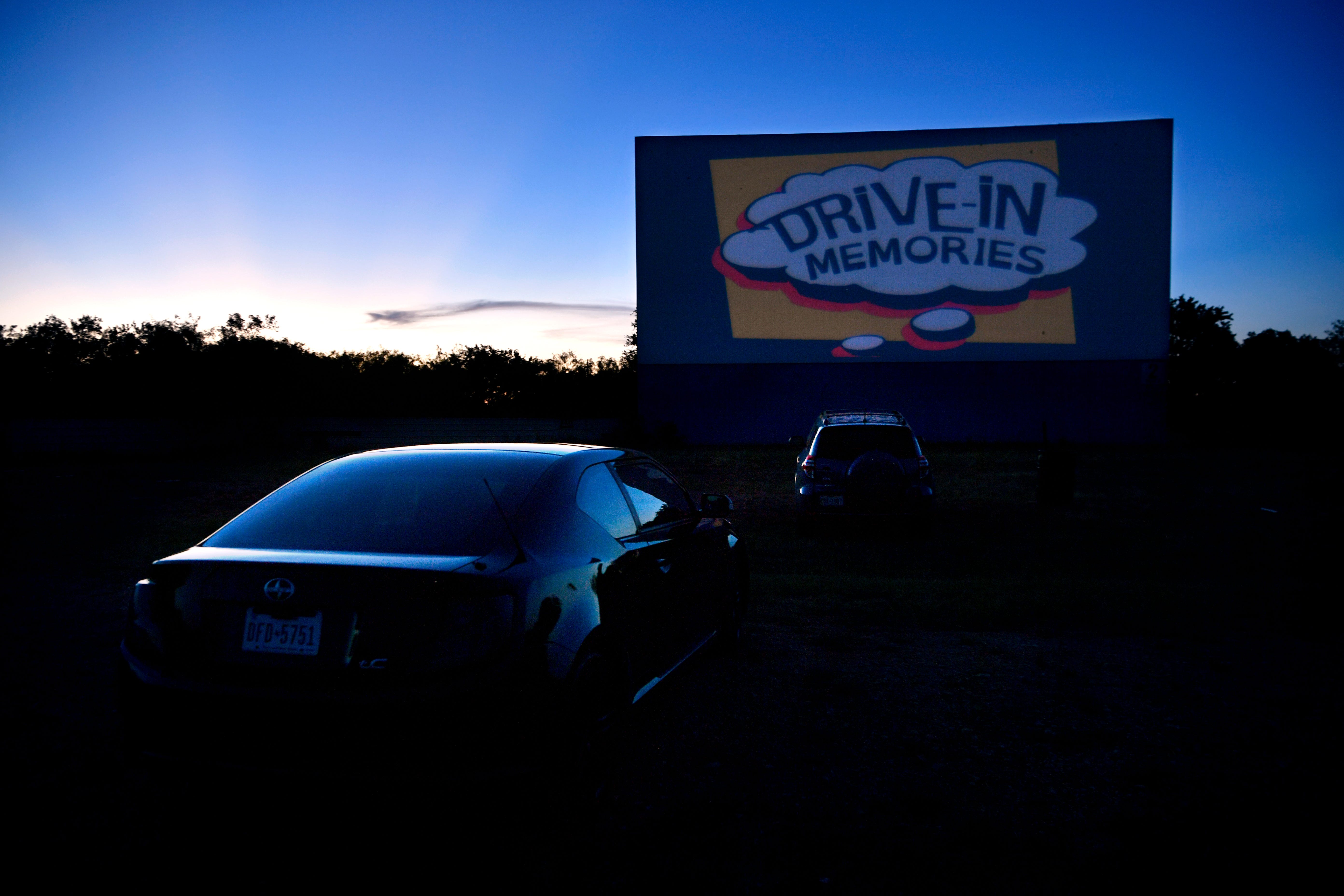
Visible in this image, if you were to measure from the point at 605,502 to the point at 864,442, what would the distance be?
7718mm

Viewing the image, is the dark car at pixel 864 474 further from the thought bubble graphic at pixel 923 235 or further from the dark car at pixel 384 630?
the thought bubble graphic at pixel 923 235

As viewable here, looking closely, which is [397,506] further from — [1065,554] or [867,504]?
[1065,554]

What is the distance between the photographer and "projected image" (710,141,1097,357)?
93.6 ft

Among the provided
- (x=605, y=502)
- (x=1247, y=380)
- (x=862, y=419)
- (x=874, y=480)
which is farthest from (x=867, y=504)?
(x=1247, y=380)

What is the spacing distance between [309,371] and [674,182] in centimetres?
2031

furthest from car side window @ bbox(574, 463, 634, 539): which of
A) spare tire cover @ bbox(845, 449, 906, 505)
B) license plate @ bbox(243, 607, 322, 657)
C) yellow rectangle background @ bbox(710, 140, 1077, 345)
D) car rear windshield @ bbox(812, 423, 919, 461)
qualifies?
yellow rectangle background @ bbox(710, 140, 1077, 345)

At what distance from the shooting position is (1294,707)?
4211 mm

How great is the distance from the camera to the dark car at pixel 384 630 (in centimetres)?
246

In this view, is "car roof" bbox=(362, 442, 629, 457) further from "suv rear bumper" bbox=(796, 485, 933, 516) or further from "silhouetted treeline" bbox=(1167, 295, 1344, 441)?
"silhouetted treeline" bbox=(1167, 295, 1344, 441)

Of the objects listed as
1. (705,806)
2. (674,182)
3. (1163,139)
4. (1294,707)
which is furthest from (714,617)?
(1163,139)

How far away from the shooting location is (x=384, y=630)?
2486 mm

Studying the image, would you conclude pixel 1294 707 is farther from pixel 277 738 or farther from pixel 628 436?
pixel 628 436

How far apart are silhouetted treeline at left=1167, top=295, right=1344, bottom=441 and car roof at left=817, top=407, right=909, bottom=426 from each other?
2432 centimetres

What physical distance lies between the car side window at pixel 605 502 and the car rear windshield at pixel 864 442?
731cm
